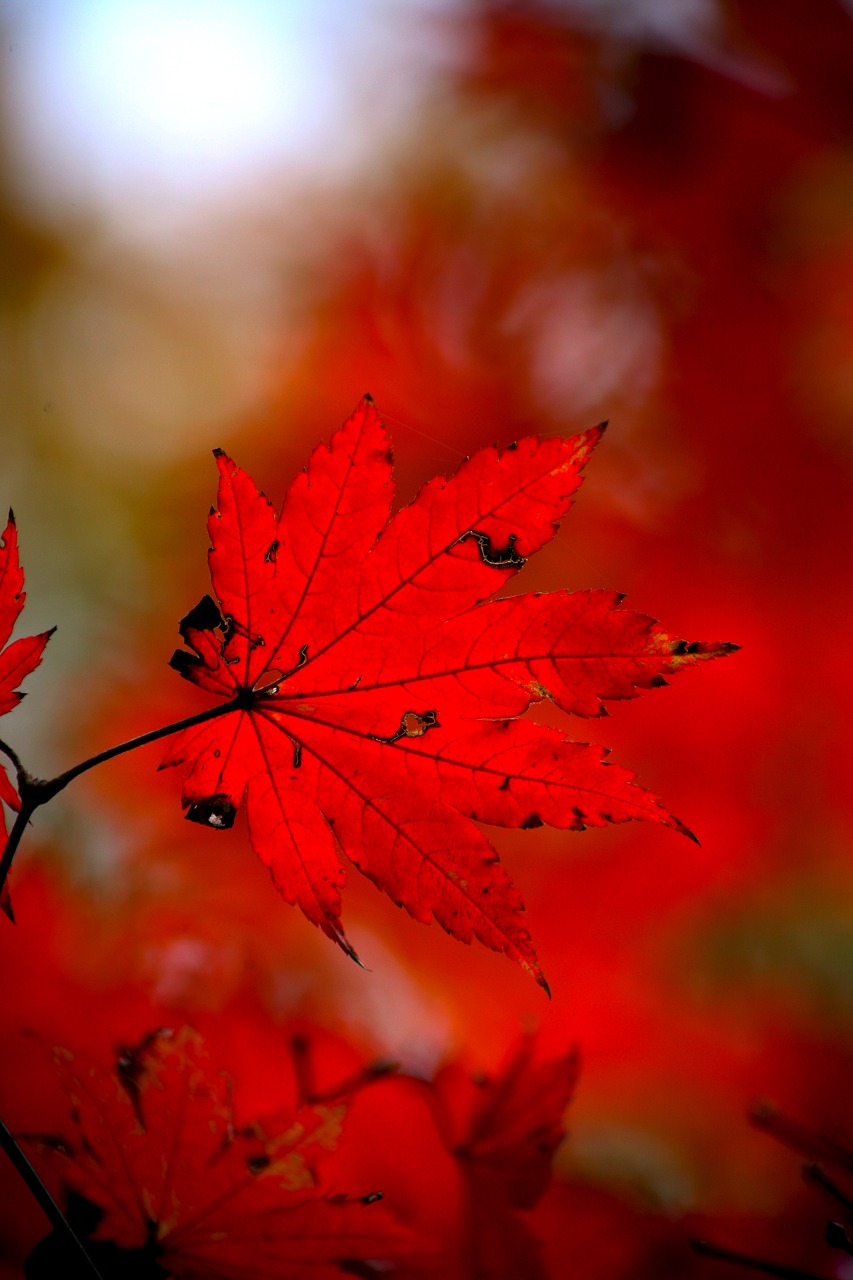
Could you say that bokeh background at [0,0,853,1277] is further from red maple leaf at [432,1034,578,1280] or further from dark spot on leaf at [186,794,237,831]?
dark spot on leaf at [186,794,237,831]

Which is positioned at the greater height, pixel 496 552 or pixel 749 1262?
pixel 496 552

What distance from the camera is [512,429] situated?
35.3 inches

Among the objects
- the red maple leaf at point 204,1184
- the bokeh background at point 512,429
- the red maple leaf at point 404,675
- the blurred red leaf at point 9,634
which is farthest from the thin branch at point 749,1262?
the blurred red leaf at point 9,634

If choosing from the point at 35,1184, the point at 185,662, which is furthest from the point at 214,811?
the point at 35,1184

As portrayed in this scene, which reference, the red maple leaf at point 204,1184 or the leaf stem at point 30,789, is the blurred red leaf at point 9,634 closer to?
the leaf stem at point 30,789

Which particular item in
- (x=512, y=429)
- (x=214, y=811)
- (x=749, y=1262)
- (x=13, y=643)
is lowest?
(x=749, y=1262)

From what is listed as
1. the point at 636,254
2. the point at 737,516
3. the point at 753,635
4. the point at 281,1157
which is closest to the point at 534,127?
the point at 636,254

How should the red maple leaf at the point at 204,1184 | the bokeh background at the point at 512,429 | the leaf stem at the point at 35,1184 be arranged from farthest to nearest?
the bokeh background at the point at 512,429
the red maple leaf at the point at 204,1184
the leaf stem at the point at 35,1184

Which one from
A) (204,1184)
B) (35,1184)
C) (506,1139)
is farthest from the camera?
(506,1139)

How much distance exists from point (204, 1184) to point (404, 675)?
1.31 ft

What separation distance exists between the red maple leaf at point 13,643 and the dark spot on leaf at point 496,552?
28cm

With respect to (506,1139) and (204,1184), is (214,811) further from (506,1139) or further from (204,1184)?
(506,1139)

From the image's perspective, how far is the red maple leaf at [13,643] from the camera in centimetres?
50

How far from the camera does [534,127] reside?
37.2 inches
